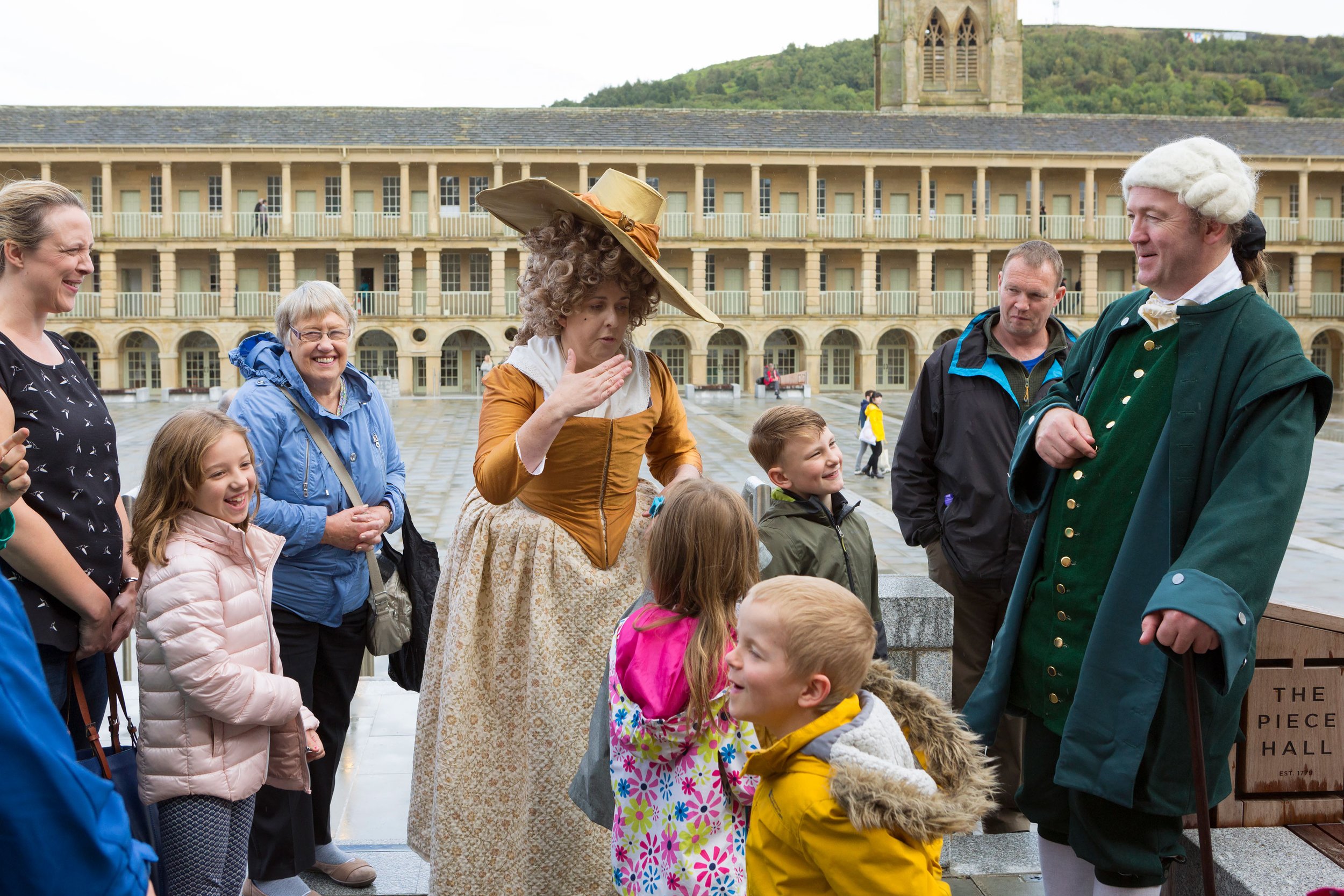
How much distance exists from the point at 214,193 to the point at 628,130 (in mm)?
16512

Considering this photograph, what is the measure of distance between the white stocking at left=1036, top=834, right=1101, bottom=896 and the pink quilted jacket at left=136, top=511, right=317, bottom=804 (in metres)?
1.83

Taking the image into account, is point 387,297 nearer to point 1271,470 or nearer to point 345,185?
point 345,185

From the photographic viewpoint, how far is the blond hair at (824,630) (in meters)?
2.01

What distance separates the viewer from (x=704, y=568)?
2379 mm

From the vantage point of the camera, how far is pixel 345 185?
4406cm

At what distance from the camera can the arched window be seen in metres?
60.2

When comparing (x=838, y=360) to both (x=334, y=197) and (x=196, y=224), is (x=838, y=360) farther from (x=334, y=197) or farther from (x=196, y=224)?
(x=196, y=224)

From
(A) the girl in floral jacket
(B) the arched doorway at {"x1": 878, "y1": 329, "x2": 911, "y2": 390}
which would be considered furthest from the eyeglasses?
(B) the arched doorway at {"x1": 878, "y1": 329, "x2": 911, "y2": 390}

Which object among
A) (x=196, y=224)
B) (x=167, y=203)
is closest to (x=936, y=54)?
(x=196, y=224)

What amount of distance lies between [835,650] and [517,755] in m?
1.15

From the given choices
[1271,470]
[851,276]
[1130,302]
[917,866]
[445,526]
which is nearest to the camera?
[917,866]

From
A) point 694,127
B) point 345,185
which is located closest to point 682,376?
point 694,127

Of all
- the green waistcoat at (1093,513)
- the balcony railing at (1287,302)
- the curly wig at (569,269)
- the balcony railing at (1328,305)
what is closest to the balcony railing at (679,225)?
the balcony railing at (1287,302)

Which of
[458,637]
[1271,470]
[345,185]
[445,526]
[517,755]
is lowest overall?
[445,526]
